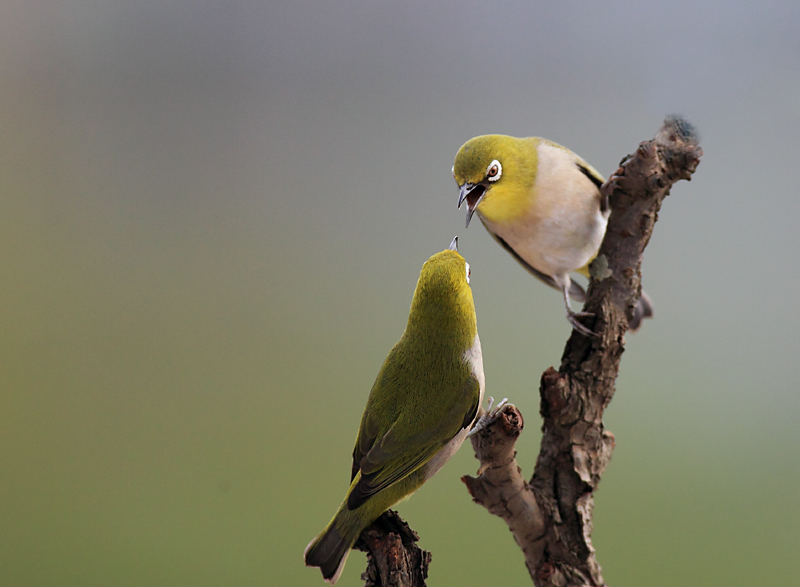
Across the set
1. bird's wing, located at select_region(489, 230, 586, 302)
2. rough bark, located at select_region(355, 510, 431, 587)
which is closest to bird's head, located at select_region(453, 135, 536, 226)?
bird's wing, located at select_region(489, 230, 586, 302)

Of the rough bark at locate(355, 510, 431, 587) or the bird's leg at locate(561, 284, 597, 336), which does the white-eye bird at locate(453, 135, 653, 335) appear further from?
the rough bark at locate(355, 510, 431, 587)

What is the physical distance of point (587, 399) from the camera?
164cm

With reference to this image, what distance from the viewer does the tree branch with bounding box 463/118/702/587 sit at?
1.58 meters

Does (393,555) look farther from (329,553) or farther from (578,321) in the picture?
(578,321)

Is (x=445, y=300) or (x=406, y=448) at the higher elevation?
(x=445, y=300)

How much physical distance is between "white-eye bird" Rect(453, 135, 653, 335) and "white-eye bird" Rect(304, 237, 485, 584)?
1.40ft

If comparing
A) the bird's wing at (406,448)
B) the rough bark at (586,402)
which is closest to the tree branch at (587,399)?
the rough bark at (586,402)

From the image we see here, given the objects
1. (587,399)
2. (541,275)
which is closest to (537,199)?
(541,275)

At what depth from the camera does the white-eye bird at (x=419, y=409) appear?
1150 millimetres

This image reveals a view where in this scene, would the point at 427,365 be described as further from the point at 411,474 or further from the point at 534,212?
the point at 534,212

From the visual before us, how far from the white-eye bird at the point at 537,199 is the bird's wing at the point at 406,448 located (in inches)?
22.5

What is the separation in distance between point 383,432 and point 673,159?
1072mm

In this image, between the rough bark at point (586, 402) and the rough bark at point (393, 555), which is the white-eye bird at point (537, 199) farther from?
the rough bark at point (393, 555)

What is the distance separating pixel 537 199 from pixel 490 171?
7.5 inches
